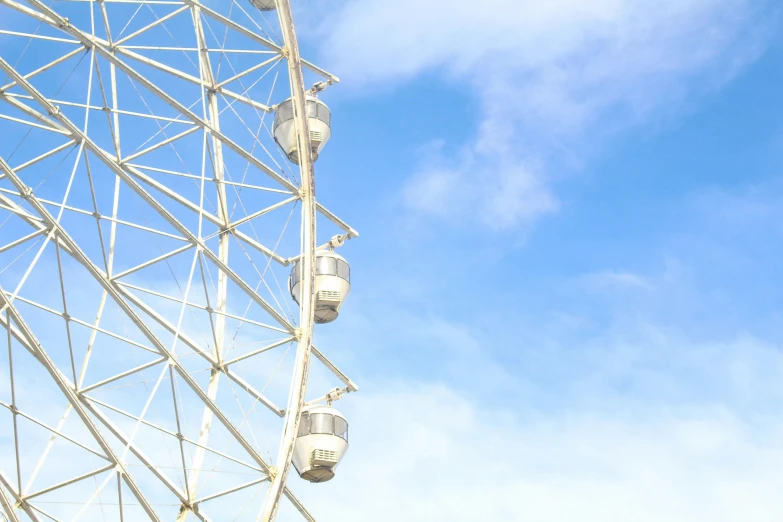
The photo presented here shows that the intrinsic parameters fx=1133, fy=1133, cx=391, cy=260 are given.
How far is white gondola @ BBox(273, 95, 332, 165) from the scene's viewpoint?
2264 centimetres

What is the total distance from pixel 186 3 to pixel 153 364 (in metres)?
6.76

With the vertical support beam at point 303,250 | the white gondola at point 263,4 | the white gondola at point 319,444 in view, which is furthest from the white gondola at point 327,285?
the white gondola at point 263,4

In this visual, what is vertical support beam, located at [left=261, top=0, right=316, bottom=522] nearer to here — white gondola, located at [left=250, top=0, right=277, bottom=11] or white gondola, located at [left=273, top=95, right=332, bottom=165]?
white gondola, located at [left=273, top=95, right=332, bottom=165]

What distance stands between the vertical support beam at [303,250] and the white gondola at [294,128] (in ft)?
1.73

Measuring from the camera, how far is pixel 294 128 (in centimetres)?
2239

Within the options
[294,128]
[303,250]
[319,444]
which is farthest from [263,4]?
[319,444]

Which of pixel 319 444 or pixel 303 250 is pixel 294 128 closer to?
pixel 303 250

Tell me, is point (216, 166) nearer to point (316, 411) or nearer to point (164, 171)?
point (164, 171)

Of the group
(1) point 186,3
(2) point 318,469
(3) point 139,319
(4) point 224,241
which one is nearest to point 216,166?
(4) point 224,241

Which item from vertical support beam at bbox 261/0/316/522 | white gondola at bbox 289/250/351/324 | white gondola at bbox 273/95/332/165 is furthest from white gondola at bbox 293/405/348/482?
white gondola at bbox 273/95/332/165

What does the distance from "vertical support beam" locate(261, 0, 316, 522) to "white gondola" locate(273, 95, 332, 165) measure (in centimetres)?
53

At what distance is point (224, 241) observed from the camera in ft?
71.7

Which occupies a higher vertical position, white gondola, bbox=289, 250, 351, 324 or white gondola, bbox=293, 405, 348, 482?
white gondola, bbox=289, 250, 351, 324

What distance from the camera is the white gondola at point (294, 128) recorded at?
22.6 m
